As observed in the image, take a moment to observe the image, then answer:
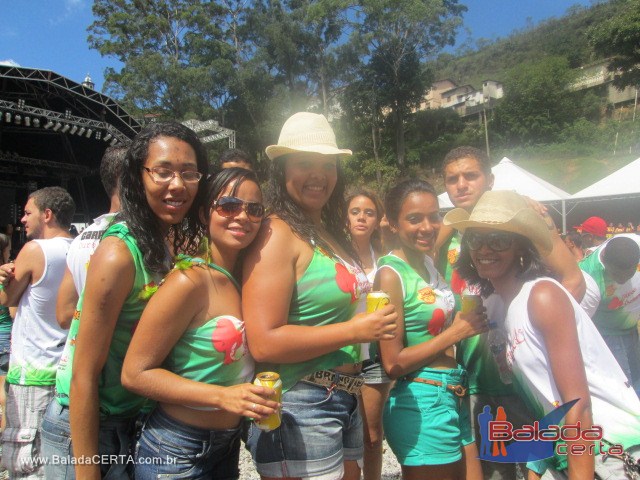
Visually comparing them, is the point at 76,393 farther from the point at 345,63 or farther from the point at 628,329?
the point at 345,63

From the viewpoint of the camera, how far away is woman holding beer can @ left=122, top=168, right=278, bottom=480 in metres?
1.42

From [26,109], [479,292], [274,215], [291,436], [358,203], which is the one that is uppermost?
[26,109]

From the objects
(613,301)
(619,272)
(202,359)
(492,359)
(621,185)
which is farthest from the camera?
(621,185)

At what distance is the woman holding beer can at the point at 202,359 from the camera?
1415 millimetres

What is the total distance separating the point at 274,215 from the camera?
182 centimetres

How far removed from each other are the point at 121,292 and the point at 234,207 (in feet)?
1.67

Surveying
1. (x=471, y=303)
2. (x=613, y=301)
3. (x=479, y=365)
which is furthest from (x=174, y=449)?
(x=613, y=301)

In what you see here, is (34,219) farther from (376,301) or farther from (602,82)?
(602,82)

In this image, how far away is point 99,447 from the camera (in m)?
1.52

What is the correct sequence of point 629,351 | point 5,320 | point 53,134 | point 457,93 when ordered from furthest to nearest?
1. point 457,93
2. point 53,134
3. point 5,320
4. point 629,351

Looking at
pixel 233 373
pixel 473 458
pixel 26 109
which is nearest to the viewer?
pixel 233 373

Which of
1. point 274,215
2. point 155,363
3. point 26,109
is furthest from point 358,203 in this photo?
point 26,109

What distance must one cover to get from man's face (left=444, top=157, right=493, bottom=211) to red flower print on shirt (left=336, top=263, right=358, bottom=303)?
5.11ft

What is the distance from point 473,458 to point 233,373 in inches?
55.7
